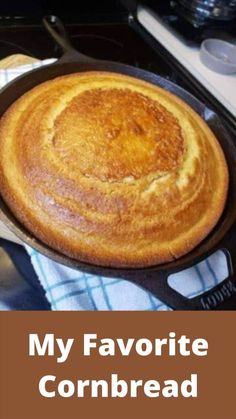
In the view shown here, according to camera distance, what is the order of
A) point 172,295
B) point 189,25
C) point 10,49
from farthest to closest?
point 189,25
point 10,49
point 172,295

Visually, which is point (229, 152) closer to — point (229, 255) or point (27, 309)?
point (229, 255)

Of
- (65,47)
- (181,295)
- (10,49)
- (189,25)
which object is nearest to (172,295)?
(181,295)

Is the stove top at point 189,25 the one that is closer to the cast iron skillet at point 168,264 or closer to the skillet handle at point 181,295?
the cast iron skillet at point 168,264

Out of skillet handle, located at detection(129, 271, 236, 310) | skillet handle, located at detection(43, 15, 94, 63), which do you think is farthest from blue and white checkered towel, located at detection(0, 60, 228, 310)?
skillet handle, located at detection(43, 15, 94, 63)

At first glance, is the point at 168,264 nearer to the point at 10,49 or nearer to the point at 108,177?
the point at 108,177

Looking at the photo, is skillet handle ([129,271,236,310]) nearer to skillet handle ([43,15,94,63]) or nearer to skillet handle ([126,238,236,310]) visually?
skillet handle ([126,238,236,310])

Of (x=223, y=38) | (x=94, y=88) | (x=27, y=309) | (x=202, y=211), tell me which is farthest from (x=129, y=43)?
(x=27, y=309)
